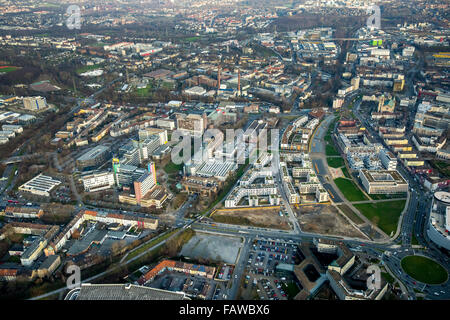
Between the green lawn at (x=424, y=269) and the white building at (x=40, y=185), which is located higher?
the white building at (x=40, y=185)

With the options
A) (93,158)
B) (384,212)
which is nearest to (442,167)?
(384,212)

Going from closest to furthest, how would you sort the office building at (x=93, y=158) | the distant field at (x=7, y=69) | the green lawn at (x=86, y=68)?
the office building at (x=93, y=158), the distant field at (x=7, y=69), the green lawn at (x=86, y=68)

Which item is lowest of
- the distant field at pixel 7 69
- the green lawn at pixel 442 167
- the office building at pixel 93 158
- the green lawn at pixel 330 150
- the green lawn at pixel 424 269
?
the green lawn at pixel 424 269

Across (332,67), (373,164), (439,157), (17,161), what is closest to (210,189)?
(373,164)

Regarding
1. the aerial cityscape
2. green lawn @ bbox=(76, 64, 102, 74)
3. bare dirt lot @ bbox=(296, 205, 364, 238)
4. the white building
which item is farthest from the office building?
green lawn @ bbox=(76, 64, 102, 74)

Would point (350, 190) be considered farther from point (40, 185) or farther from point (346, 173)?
point (40, 185)

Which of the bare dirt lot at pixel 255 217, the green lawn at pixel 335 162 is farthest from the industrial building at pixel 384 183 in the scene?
the bare dirt lot at pixel 255 217

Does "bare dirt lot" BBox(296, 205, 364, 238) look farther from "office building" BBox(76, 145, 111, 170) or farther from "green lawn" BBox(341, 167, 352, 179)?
"office building" BBox(76, 145, 111, 170)

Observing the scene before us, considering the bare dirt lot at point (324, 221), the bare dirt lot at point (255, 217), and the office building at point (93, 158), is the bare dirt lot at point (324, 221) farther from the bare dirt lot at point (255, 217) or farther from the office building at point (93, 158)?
the office building at point (93, 158)
